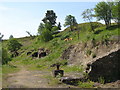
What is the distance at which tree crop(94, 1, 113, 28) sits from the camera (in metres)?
42.2

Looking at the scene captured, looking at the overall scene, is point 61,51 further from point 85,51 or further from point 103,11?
point 103,11

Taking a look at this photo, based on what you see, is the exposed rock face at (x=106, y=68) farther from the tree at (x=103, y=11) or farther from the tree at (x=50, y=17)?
the tree at (x=50, y=17)

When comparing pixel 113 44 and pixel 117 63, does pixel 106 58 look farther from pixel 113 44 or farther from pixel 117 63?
pixel 113 44

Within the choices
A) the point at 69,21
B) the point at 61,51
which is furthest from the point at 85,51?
the point at 69,21

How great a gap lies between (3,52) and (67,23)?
38334mm

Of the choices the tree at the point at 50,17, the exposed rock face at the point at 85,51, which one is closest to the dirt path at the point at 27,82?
the exposed rock face at the point at 85,51

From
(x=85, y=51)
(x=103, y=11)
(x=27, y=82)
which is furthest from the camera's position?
(x=103, y=11)

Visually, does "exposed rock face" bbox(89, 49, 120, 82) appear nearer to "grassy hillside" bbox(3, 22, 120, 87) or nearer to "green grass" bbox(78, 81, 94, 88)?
"green grass" bbox(78, 81, 94, 88)

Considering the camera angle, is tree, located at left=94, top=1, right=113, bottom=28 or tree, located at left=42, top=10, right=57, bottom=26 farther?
tree, located at left=42, top=10, right=57, bottom=26

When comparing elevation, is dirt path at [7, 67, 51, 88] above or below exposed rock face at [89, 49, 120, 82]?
below

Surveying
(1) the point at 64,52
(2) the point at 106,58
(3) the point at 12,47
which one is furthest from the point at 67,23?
(2) the point at 106,58

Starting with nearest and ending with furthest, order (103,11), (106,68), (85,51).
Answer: (106,68) → (85,51) → (103,11)

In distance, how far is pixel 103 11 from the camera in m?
42.2

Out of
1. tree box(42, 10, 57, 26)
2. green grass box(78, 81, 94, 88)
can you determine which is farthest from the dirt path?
tree box(42, 10, 57, 26)
